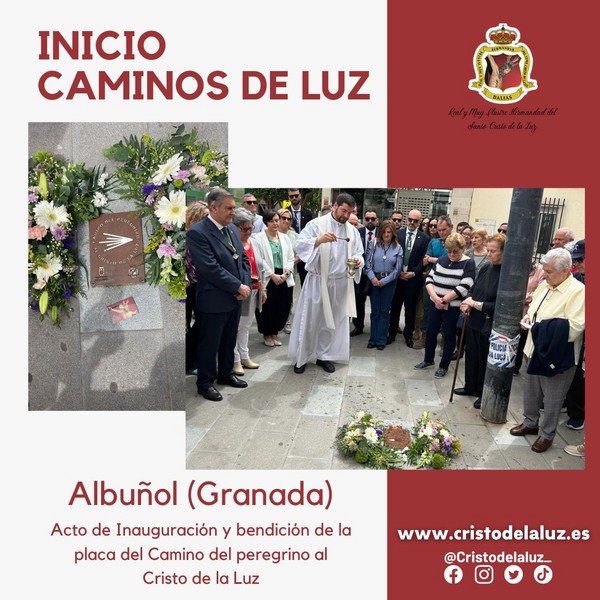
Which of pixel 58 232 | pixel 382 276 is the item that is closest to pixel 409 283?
pixel 382 276

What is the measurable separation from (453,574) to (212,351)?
2006 millimetres

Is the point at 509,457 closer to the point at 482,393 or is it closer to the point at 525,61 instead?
the point at 482,393

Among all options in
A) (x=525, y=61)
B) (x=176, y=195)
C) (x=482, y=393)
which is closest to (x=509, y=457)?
(x=482, y=393)

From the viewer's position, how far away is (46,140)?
251 centimetres

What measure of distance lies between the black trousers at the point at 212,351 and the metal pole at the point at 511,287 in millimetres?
1955

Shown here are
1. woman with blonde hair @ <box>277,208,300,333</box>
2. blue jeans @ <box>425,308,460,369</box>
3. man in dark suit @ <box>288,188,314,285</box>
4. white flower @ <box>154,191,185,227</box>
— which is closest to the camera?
white flower @ <box>154,191,185,227</box>

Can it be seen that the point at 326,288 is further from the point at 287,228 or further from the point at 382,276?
the point at 287,228

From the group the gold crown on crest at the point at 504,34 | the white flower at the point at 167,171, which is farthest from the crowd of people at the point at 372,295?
the gold crown on crest at the point at 504,34

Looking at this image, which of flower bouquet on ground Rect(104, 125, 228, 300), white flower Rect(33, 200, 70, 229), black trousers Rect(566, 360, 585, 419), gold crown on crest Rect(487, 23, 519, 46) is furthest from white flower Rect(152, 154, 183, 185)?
black trousers Rect(566, 360, 585, 419)

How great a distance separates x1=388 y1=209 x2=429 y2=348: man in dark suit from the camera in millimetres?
3938

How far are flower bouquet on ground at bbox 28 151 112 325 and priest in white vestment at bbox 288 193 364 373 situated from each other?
5.97ft

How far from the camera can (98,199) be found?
2.60 m

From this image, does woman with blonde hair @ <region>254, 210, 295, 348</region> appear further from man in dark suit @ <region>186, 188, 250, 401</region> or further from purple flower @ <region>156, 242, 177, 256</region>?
purple flower @ <region>156, 242, 177, 256</region>

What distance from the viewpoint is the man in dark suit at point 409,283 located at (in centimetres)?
394
